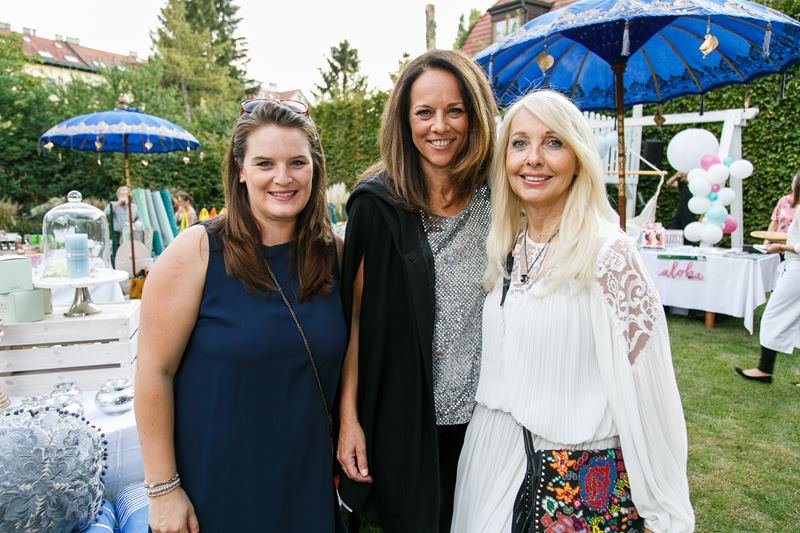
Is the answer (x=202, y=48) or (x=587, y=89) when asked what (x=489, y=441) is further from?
(x=202, y=48)

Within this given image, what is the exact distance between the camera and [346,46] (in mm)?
42094

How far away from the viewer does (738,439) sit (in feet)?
12.4

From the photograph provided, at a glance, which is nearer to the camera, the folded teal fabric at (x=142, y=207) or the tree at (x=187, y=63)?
the folded teal fabric at (x=142, y=207)

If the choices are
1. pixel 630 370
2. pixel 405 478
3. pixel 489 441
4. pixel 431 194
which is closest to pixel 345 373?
pixel 405 478

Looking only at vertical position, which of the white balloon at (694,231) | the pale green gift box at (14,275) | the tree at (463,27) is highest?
the tree at (463,27)

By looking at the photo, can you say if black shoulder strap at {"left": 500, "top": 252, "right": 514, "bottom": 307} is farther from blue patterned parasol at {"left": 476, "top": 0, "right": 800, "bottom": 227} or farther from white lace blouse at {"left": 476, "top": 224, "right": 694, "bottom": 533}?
blue patterned parasol at {"left": 476, "top": 0, "right": 800, "bottom": 227}

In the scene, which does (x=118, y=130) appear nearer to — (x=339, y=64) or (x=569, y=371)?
(x=569, y=371)

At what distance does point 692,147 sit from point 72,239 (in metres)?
8.18

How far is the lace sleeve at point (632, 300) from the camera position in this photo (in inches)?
55.4

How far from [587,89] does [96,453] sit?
13.7 feet

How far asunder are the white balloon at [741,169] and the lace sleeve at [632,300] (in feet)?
23.6

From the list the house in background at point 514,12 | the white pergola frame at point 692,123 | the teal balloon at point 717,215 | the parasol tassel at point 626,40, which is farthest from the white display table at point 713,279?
the house in background at point 514,12

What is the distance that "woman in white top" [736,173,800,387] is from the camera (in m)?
4.71

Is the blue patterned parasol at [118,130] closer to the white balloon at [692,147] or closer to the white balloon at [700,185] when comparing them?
the white balloon at [700,185]
